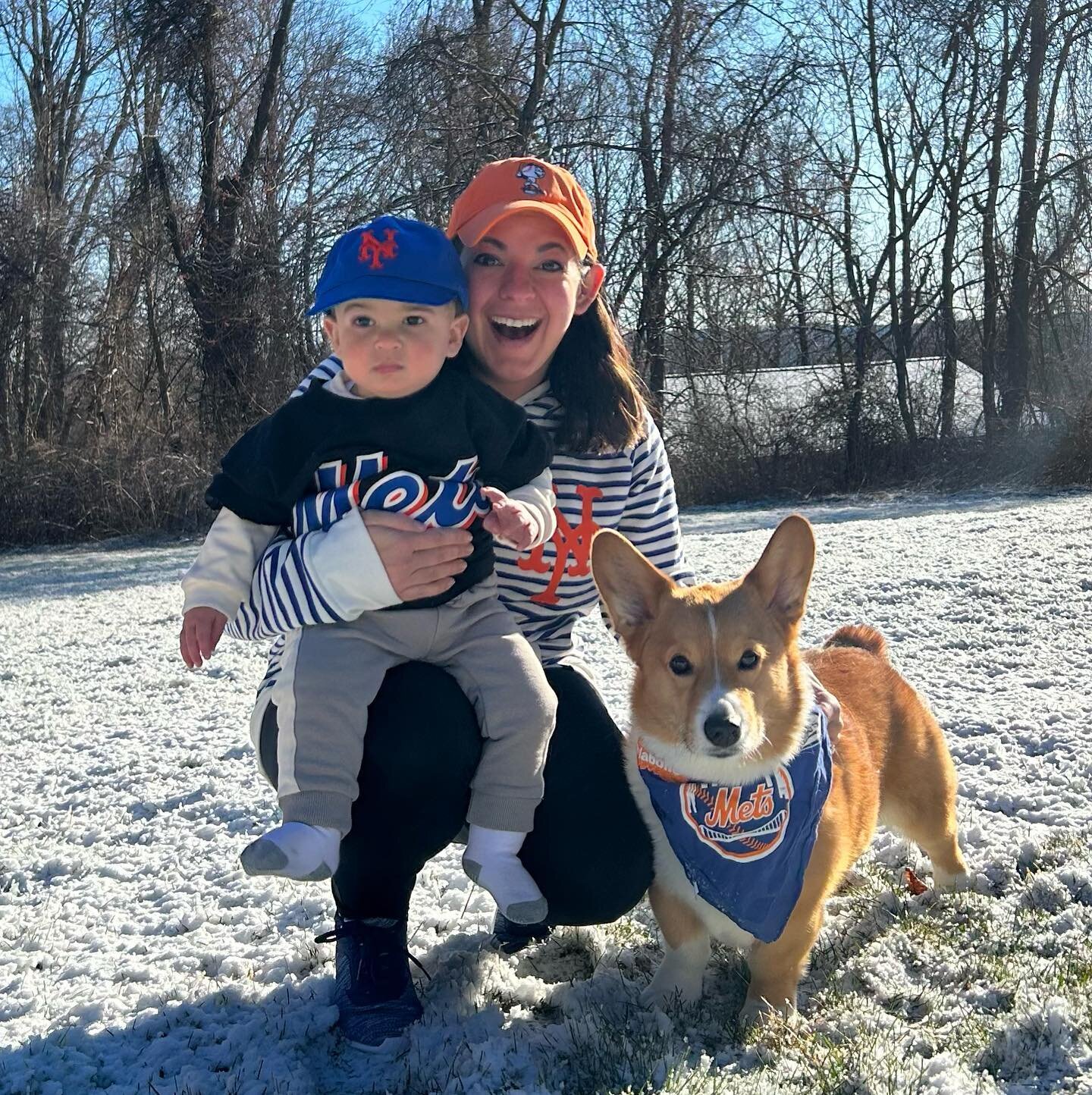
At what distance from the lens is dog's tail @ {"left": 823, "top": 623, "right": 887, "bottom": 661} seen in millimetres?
3285

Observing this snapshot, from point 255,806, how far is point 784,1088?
212 centimetres

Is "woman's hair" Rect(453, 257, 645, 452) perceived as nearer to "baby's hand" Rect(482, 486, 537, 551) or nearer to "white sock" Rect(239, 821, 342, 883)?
"baby's hand" Rect(482, 486, 537, 551)

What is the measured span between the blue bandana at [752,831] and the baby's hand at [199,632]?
3.37 ft

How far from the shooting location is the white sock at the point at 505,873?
2.23 m

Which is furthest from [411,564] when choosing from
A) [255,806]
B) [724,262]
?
[724,262]

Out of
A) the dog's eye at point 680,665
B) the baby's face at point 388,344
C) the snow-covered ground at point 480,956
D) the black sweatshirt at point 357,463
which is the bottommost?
the snow-covered ground at point 480,956

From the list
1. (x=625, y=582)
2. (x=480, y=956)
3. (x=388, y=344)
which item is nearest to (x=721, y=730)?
(x=625, y=582)

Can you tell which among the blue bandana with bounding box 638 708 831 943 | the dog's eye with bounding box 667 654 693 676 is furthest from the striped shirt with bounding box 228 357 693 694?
the blue bandana with bounding box 638 708 831 943

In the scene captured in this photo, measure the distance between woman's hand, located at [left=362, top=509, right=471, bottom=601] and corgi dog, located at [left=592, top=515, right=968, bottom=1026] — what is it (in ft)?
1.12

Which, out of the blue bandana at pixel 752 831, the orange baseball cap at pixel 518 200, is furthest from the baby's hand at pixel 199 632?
the orange baseball cap at pixel 518 200

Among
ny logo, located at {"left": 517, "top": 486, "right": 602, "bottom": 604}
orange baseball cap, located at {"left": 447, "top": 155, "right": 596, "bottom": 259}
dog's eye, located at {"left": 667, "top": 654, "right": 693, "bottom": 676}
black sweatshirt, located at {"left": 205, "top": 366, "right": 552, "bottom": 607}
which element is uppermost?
orange baseball cap, located at {"left": 447, "top": 155, "right": 596, "bottom": 259}

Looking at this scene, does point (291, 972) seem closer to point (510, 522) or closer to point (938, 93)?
point (510, 522)

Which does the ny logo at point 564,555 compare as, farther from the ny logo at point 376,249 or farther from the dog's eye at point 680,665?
the ny logo at point 376,249

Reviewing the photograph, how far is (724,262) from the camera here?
45.5ft
